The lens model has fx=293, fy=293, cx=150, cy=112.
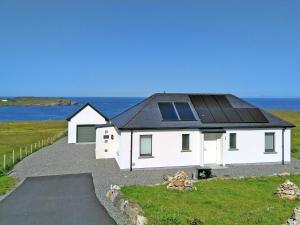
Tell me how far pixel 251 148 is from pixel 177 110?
708 centimetres

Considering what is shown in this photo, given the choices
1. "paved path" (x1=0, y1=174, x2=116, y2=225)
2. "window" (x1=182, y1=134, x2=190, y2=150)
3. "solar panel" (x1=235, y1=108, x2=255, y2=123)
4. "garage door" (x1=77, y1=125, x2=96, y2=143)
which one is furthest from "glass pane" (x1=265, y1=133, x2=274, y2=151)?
"garage door" (x1=77, y1=125, x2=96, y2=143)

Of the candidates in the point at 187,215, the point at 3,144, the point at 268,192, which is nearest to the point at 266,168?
the point at 268,192

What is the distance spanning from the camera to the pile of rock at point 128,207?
38.0 feet

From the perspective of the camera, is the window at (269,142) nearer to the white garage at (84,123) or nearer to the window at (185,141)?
the window at (185,141)

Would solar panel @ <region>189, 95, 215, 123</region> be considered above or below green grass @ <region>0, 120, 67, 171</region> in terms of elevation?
above

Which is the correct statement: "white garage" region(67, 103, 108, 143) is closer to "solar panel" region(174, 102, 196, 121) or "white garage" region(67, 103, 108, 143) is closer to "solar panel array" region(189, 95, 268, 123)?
"solar panel" region(174, 102, 196, 121)

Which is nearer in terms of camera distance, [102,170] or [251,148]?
[102,170]

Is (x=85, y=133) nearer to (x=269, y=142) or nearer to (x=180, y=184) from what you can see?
(x=269, y=142)

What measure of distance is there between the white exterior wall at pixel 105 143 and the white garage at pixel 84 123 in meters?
11.4

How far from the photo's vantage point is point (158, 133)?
23.1m

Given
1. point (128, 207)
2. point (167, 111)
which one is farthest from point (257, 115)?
point (128, 207)

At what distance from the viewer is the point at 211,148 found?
81.6 ft

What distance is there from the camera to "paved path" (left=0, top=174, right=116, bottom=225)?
40.7ft

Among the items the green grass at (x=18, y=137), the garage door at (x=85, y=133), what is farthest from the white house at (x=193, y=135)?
the garage door at (x=85, y=133)
